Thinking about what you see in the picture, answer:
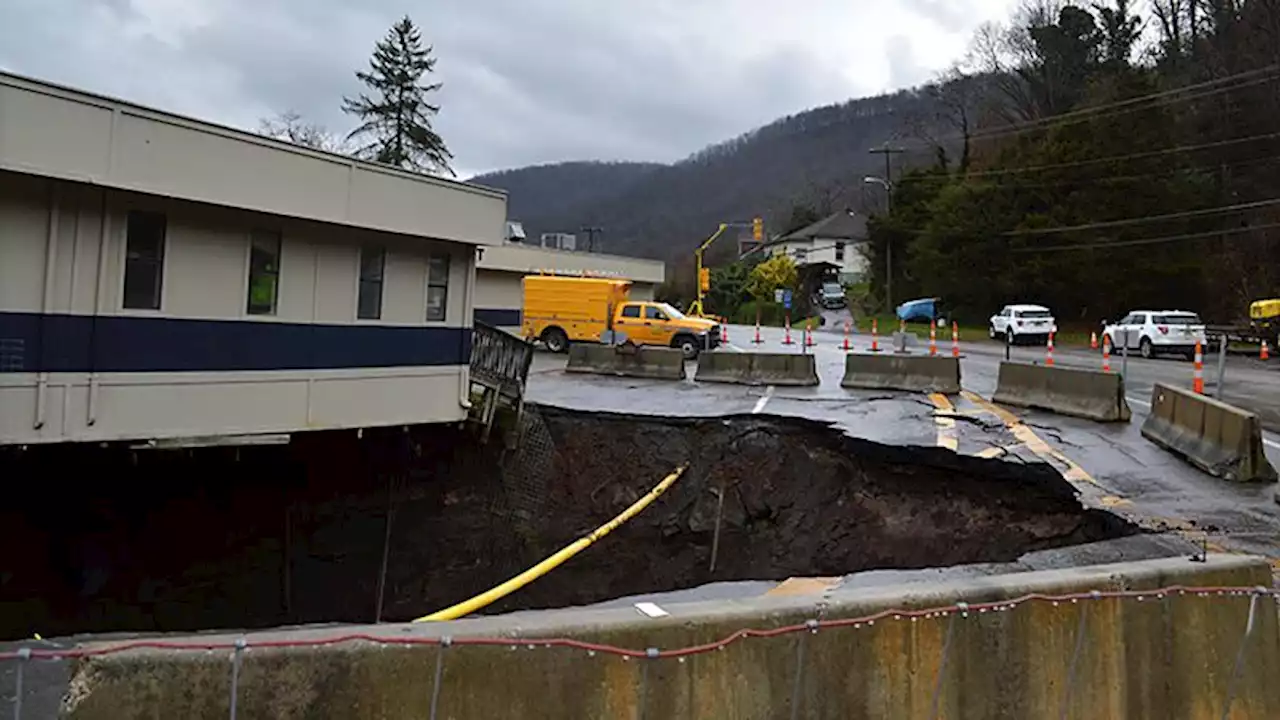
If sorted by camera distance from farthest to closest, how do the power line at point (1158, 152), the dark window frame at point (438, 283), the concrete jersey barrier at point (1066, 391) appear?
the power line at point (1158, 152) < the concrete jersey barrier at point (1066, 391) < the dark window frame at point (438, 283)

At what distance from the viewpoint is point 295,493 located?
12.2 meters

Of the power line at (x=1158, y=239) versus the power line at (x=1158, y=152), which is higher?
the power line at (x=1158, y=152)

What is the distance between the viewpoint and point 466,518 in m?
14.0

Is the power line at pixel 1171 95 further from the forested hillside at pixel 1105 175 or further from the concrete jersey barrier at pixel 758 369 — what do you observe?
the concrete jersey barrier at pixel 758 369

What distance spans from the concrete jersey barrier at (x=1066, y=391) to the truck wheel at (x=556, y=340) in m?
17.0

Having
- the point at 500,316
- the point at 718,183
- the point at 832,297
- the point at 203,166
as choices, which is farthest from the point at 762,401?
the point at 718,183

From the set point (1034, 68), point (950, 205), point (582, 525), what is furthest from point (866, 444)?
point (1034, 68)

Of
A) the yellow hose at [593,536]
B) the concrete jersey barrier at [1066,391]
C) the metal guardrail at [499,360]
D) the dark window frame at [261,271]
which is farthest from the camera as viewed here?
the metal guardrail at [499,360]

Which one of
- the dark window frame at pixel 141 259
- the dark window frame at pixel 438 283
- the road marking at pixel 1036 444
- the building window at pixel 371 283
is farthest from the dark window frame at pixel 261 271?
the road marking at pixel 1036 444

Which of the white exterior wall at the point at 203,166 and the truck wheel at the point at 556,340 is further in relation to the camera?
the truck wheel at the point at 556,340

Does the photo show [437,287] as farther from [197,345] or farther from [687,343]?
[687,343]

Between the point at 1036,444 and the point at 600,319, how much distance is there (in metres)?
18.9

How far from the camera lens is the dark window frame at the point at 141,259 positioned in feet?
28.5

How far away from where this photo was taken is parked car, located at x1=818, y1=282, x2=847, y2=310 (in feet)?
212
